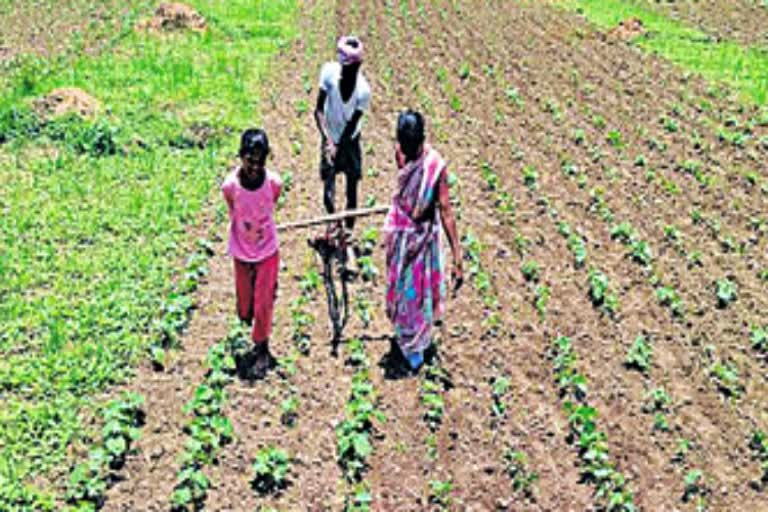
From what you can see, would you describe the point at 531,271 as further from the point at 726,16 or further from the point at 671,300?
the point at 726,16

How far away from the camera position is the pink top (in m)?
6.02

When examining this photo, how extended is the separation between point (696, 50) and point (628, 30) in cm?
167

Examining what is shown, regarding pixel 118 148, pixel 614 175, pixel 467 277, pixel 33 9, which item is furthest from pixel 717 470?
pixel 33 9

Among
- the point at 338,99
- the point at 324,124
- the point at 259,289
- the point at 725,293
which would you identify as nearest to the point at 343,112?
the point at 338,99

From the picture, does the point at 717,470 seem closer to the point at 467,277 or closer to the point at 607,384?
the point at 607,384

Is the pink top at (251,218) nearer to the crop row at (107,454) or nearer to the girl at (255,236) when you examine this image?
the girl at (255,236)

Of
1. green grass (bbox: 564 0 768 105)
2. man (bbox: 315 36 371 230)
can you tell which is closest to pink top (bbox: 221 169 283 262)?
man (bbox: 315 36 371 230)

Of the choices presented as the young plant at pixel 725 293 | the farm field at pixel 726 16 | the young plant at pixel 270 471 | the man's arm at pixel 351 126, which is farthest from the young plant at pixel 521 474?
the farm field at pixel 726 16

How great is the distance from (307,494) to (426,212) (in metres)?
2.13

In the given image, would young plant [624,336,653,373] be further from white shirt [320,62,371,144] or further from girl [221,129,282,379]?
white shirt [320,62,371,144]

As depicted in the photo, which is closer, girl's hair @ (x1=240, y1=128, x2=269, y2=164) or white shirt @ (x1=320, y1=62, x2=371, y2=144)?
girl's hair @ (x1=240, y1=128, x2=269, y2=164)

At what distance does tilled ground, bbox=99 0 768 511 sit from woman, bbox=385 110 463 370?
37 cm

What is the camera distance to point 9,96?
12039 mm

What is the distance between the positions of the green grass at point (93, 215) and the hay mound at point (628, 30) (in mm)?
7340
